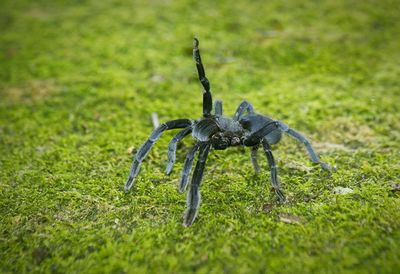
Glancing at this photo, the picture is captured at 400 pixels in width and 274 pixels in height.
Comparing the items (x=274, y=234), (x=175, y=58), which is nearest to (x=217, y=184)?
(x=274, y=234)

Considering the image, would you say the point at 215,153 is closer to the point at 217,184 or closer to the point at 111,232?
the point at 217,184

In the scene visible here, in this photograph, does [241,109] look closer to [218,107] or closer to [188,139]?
[218,107]

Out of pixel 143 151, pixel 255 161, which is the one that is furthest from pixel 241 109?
pixel 143 151

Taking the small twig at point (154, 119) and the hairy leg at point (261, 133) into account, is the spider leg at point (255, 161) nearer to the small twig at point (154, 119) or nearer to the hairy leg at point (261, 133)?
the hairy leg at point (261, 133)

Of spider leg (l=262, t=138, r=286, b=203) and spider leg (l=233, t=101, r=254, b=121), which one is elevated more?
spider leg (l=233, t=101, r=254, b=121)

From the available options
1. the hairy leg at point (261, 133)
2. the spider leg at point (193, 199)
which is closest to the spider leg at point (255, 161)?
the hairy leg at point (261, 133)

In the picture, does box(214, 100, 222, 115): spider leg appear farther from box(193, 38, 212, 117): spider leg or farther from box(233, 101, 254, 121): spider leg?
box(193, 38, 212, 117): spider leg

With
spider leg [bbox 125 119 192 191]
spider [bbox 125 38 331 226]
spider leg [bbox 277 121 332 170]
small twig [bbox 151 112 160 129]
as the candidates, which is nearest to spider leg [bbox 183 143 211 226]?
spider [bbox 125 38 331 226]
